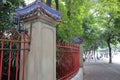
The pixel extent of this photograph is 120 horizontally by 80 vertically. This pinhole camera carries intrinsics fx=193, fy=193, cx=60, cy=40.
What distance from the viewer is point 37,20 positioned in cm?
348

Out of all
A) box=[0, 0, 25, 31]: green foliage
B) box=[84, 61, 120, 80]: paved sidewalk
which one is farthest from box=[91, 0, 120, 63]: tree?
box=[0, 0, 25, 31]: green foliage

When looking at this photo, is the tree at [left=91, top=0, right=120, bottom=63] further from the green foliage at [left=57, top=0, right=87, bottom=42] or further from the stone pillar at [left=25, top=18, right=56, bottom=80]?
the stone pillar at [left=25, top=18, right=56, bottom=80]

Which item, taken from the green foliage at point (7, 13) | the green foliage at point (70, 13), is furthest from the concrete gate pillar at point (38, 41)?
the green foliage at point (70, 13)

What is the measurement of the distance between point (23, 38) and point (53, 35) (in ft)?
2.37

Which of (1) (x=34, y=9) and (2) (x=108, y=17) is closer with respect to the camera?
(1) (x=34, y=9)

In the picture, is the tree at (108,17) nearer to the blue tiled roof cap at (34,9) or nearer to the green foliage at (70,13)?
the green foliage at (70,13)

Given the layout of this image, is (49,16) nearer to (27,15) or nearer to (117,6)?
(27,15)

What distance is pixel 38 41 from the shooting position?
3451 millimetres

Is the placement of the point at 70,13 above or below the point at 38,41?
above

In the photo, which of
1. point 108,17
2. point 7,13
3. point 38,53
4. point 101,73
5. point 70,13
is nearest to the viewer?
point 38,53

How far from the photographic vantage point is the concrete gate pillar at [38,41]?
344 centimetres

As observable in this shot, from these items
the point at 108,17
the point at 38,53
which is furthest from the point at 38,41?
the point at 108,17

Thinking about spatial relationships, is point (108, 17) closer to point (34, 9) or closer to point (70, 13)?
A: point (70, 13)

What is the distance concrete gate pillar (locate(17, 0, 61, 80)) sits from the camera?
3439 mm
